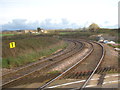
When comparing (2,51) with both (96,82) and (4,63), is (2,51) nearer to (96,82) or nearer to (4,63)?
(4,63)

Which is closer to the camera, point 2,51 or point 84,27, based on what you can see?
point 2,51

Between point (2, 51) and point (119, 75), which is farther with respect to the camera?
point (2, 51)

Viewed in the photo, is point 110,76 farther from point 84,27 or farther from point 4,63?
point 84,27

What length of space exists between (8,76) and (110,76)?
736cm

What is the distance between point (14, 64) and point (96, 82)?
8.57m

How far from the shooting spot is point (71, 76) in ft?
33.3

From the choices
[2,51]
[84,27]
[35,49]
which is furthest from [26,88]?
[84,27]

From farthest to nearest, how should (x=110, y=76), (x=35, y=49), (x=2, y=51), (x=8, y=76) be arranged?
(x=35, y=49) → (x=2, y=51) → (x=8, y=76) → (x=110, y=76)

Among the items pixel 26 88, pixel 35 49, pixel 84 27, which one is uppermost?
pixel 84 27

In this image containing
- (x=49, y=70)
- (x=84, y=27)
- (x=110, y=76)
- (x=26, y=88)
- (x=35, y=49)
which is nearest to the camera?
(x=26, y=88)

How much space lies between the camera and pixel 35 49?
19.7m

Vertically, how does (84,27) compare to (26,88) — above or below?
above

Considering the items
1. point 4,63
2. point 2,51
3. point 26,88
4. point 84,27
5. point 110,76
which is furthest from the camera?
point 84,27

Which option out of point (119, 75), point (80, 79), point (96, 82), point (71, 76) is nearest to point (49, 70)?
point (71, 76)
